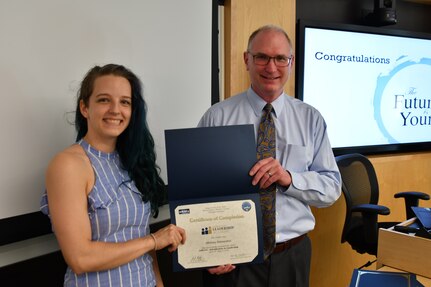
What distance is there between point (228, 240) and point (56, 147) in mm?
758

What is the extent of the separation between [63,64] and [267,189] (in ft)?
3.10

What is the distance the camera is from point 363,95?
3102 mm

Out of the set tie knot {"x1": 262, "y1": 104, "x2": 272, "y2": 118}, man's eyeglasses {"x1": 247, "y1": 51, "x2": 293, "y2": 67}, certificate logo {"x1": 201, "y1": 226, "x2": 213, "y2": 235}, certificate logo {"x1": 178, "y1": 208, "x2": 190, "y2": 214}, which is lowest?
certificate logo {"x1": 201, "y1": 226, "x2": 213, "y2": 235}

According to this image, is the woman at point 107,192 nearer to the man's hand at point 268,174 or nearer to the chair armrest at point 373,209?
the man's hand at point 268,174

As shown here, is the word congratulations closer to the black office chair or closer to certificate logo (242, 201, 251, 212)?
the black office chair

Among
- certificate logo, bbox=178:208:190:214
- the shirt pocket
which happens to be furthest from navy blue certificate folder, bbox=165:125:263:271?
the shirt pocket

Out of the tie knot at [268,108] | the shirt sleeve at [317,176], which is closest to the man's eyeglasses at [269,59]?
the tie knot at [268,108]

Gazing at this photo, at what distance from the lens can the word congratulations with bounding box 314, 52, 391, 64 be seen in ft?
9.38

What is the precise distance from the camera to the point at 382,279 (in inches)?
47.6

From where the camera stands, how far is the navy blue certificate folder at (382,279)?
1180 mm

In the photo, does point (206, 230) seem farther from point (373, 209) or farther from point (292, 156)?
point (373, 209)

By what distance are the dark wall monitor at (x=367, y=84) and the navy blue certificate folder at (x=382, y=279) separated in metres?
1.71

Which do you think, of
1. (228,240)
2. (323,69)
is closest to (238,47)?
(323,69)

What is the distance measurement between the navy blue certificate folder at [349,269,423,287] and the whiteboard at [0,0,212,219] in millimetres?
1028
